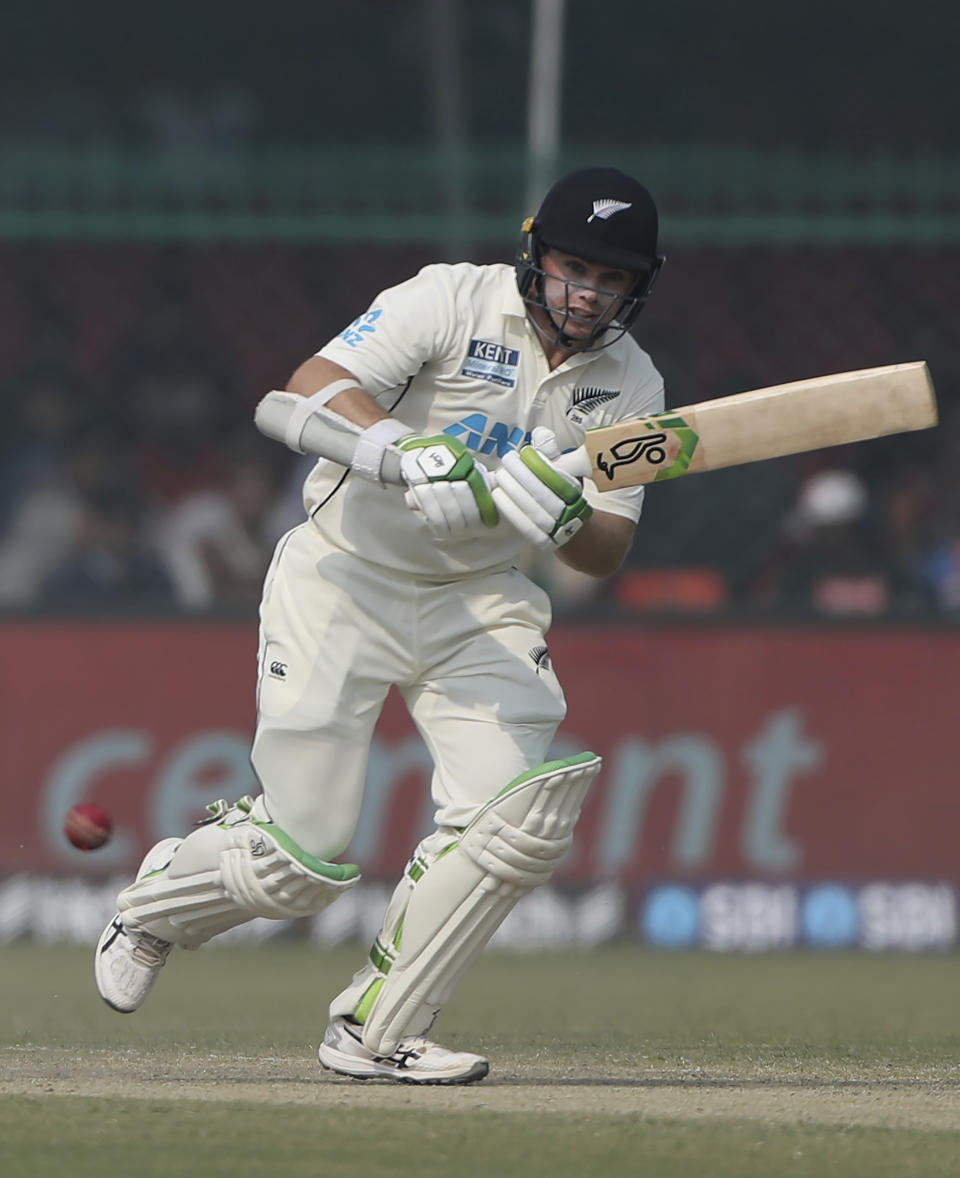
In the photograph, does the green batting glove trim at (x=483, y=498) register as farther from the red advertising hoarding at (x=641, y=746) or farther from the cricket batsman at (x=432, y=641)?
the red advertising hoarding at (x=641, y=746)

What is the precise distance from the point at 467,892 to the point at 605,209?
131 cm

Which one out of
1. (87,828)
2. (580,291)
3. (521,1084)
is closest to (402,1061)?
(521,1084)

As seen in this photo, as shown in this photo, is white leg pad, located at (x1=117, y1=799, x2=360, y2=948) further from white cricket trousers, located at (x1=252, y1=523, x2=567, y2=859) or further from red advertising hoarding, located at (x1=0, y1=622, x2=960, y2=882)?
red advertising hoarding, located at (x1=0, y1=622, x2=960, y2=882)

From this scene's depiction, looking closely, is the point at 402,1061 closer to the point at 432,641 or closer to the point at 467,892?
the point at 467,892

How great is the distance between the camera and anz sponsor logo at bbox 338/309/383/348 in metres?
4.30

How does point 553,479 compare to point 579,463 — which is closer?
point 553,479

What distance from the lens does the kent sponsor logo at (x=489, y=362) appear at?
435cm

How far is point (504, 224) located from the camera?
811 cm

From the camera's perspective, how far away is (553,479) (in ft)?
13.3

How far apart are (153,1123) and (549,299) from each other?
170 cm

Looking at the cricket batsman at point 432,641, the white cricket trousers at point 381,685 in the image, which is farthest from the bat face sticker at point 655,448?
the white cricket trousers at point 381,685

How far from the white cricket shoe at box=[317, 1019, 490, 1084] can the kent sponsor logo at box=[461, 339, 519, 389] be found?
1.27 m

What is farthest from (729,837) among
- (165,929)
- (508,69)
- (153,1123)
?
(153,1123)

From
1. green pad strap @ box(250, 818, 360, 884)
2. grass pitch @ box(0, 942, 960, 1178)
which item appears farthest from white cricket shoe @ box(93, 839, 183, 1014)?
green pad strap @ box(250, 818, 360, 884)
